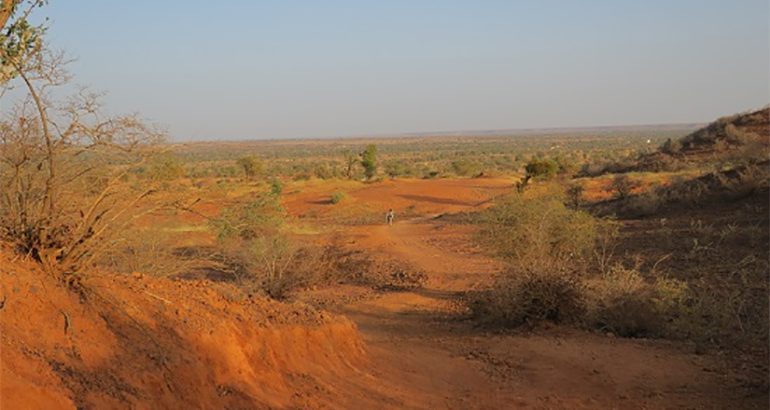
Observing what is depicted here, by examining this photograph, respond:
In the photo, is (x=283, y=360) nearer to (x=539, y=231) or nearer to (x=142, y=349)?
(x=142, y=349)

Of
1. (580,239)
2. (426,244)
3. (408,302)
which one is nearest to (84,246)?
(408,302)

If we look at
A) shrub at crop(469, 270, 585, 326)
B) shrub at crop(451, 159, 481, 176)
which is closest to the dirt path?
shrub at crop(469, 270, 585, 326)

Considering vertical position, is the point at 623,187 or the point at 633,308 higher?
the point at 633,308

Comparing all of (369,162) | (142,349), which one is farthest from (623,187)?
(369,162)

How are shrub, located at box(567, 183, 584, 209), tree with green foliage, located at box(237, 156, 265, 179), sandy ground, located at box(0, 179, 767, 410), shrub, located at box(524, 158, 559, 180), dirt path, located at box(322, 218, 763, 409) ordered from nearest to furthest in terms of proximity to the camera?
sandy ground, located at box(0, 179, 767, 410), dirt path, located at box(322, 218, 763, 409), shrub, located at box(567, 183, 584, 209), shrub, located at box(524, 158, 559, 180), tree with green foliage, located at box(237, 156, 265, 179)

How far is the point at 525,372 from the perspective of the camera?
305 inches

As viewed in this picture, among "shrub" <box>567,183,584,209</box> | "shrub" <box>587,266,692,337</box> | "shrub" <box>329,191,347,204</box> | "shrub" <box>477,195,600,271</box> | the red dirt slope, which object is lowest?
"shrub" <box>329,191,347,204</box>

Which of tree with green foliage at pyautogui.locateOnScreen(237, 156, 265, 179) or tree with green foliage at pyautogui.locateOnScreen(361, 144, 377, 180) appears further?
tree with green foliage at pyautogui.locateOnScreen(361, 144, 377, 180)

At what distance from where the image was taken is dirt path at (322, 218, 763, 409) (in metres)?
6.61

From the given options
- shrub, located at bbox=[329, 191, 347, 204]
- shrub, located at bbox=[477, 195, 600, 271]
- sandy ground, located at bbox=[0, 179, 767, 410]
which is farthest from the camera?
shrub, located at bbox=[329, 191, 347, 204]

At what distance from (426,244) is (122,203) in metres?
16.4

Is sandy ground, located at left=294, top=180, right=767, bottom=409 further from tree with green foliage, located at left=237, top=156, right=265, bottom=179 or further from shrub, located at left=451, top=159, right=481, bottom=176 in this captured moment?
shrub, located at left=451, top=159, right=481, bottom=176

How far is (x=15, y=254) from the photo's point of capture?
5512mm

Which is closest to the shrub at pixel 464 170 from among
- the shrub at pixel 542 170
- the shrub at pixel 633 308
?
the shrub at pixel 542 170
